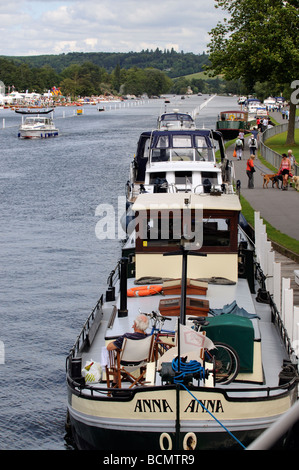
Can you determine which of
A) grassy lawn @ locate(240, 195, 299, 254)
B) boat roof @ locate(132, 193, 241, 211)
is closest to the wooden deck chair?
boat roof @ locate(132, 193, 241, 211)

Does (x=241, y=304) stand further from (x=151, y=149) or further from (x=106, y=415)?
(x=151, y=149)

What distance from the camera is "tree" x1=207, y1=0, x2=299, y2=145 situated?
54.3m

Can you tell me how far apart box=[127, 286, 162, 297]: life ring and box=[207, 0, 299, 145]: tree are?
40.2 meters

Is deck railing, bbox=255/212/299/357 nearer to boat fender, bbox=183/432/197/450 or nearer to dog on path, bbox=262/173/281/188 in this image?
boat fender, bbox=183/432/197/450

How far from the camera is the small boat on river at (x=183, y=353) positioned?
10.9m

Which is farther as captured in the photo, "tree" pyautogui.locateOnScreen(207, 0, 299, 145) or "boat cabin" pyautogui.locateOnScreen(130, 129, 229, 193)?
"tree" pyautogui.locateOnScreen(207, 0, 299, 145)

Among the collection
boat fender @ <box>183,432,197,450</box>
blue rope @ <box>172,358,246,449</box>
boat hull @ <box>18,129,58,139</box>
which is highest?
blue rope @ <box>172,358,246,449</box>

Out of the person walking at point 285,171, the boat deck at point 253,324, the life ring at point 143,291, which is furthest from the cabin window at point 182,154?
the life ring at point 143,291

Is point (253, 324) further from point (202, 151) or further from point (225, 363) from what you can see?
point (202, 151)

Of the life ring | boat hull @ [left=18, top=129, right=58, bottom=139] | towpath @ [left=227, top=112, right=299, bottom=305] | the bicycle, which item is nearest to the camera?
the bicycle

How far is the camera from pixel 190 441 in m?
10.9

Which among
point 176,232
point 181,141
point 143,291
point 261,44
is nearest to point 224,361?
point 143,291

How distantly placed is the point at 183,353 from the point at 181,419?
49.4 inches

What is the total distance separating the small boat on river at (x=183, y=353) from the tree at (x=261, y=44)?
128 feet
